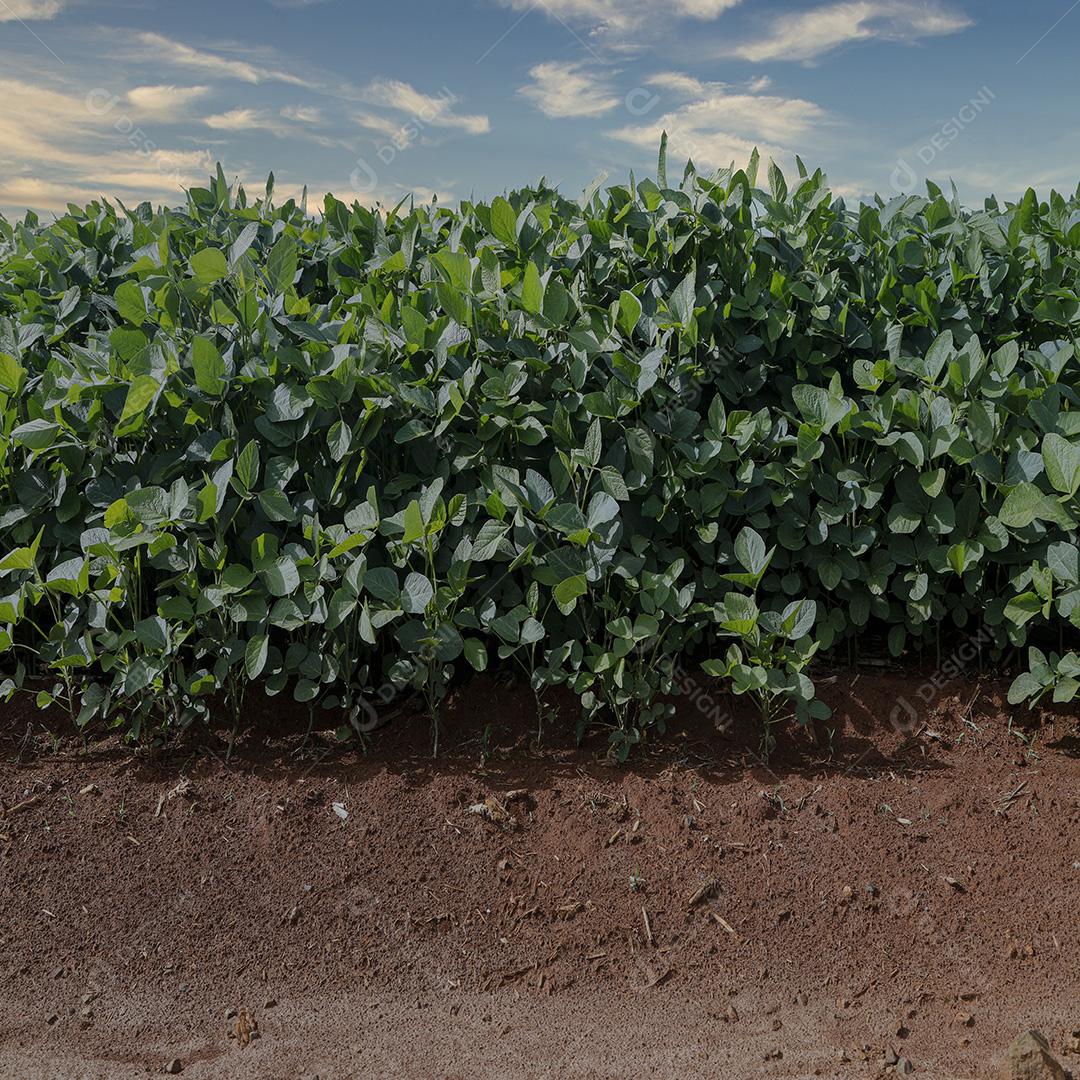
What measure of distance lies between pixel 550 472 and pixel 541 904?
49.8 inches

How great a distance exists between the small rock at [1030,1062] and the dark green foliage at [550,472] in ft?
3.42

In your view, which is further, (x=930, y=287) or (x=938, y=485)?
(x=930, y=287)

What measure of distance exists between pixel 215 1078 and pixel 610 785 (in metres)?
1.26

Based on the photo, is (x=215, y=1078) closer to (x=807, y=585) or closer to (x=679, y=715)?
(x=679, y=715)

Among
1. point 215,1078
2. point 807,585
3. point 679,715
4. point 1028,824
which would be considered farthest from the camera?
point 807,585

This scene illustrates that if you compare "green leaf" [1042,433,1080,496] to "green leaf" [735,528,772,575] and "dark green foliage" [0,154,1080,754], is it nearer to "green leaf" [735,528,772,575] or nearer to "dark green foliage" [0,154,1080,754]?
"dark green foliage" [0,154,1080,754]

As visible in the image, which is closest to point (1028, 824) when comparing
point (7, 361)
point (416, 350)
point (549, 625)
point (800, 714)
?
point (800, 714)

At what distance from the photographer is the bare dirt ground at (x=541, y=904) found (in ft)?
8.34

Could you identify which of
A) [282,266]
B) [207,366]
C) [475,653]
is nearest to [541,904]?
[475,653]

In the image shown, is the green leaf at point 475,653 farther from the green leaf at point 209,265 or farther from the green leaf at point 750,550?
the green leaf at point 209,265

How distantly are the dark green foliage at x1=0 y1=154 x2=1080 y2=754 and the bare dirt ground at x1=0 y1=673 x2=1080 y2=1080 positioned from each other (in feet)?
0.81

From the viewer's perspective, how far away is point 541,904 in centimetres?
283

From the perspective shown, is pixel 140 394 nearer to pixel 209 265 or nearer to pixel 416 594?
pixel 209 265

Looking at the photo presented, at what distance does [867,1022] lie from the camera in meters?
2.56
